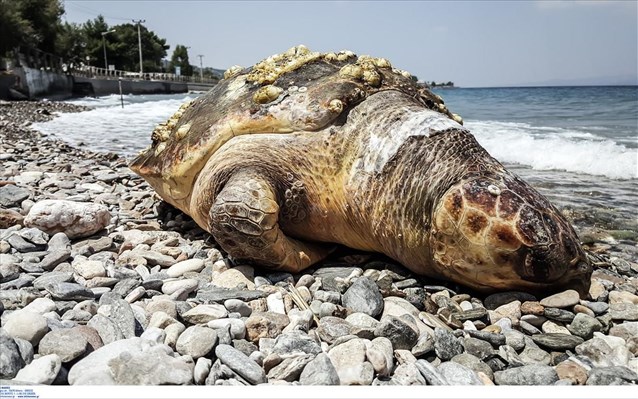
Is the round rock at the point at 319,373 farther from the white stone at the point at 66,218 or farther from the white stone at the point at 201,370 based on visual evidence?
the white stone at the point at 66,218

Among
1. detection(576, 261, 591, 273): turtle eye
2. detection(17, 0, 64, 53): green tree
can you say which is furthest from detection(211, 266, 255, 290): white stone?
detection(17, 0, 64, 53): green tree

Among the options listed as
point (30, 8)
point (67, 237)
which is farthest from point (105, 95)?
point (67, 237)

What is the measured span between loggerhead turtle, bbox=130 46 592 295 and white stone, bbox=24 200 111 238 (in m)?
0.60

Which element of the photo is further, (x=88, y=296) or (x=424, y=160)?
(x=424, y=160)

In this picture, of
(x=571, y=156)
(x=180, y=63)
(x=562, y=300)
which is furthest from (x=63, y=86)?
(x=562, y=300)

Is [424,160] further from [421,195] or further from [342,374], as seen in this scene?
[342,374]

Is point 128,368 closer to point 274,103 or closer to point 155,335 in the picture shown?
point 155,335

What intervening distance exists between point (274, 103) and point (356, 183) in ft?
2.77

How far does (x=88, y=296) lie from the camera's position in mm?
2182

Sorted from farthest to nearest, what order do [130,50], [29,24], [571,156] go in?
[130,50] → [29,24] → [571,156]

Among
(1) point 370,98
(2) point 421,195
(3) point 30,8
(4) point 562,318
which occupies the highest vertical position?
(3) point 30,8

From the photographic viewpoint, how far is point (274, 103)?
3.13 metres

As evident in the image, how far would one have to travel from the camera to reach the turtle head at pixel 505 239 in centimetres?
212

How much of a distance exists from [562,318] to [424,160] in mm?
975
